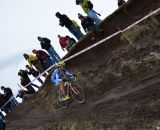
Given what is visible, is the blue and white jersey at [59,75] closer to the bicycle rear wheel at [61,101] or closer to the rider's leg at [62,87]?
the rider's leg at [62,87]

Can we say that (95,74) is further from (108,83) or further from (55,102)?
(55,102)

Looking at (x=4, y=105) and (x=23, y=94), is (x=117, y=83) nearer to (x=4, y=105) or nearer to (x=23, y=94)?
(x=23, y=94)

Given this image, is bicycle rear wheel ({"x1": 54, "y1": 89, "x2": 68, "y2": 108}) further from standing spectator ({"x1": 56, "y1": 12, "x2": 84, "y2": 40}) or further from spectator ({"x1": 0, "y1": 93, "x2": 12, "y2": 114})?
spectator ({"x1": 0, "y1": 93, "x2": 12, "y2": 114})

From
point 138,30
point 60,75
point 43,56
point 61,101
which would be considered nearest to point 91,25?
point 138,30

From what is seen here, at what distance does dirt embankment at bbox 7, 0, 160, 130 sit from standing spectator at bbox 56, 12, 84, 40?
759 millimetres

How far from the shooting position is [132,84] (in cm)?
1666

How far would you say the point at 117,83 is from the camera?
58.2 ft

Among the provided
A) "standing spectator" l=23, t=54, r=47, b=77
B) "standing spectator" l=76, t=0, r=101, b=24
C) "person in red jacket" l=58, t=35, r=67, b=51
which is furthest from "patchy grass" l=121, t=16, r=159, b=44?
"standing spectator" l=23, t=54, r=47, b=77

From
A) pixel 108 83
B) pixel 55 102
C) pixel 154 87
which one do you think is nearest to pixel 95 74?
pixel 108 83

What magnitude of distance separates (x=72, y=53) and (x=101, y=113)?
20.5 feet

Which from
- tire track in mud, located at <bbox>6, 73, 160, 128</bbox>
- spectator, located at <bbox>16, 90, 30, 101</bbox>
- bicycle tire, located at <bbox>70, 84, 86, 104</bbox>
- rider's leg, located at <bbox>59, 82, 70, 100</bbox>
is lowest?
tire track in mud, located at <bbox>6, 73, 160, 128</bbox>

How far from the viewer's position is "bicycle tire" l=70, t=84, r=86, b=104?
18.4 meters

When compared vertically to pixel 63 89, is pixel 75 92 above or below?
below

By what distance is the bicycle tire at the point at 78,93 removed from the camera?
60.2 ft
